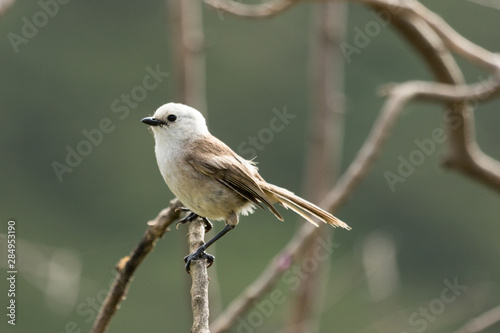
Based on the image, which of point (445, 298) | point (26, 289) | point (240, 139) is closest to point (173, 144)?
point (445, 298)

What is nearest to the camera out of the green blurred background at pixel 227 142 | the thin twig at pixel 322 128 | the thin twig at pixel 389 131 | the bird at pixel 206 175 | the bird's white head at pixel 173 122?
the bird at pixel 206 175

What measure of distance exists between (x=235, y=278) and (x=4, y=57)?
5.98 m

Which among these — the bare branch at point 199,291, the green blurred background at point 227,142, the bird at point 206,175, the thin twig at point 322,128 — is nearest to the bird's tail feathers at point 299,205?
the bird at point 206,175

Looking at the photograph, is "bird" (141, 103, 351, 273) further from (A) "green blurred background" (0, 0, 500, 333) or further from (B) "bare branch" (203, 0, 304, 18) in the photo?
(A) "green blurred background" (0, 0, 500, 333)

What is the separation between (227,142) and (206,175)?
9.46 meters

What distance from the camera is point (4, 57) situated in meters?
14.8

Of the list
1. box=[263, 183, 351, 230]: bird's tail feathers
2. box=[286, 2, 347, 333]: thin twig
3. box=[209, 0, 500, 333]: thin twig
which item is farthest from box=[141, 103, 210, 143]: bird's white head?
box=[286, 2, 347, 333]: thin twig

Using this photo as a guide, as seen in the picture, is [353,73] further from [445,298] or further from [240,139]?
[445,298]

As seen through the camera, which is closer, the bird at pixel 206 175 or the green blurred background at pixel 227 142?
the bird at pixel 206 175

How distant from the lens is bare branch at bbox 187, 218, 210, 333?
111 inches

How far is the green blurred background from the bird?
28.4 feet

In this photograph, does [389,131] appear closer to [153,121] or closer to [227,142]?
[153,121]

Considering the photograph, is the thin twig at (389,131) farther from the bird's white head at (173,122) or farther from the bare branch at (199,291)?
the bird's white head at (173,122)

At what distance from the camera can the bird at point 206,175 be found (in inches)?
148
